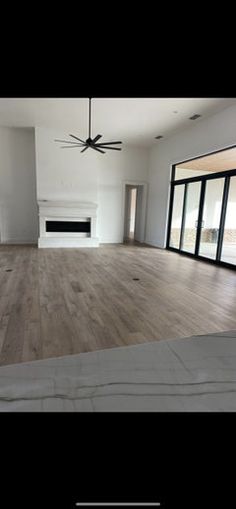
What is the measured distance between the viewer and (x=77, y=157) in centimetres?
852

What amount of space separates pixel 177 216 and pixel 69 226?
3436mm

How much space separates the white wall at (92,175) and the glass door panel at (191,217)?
2802mm

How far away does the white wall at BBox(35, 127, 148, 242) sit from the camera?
8.17 m

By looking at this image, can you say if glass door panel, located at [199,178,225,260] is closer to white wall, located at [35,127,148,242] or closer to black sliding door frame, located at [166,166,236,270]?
black sliding door frame, located at [166,166,236,270]

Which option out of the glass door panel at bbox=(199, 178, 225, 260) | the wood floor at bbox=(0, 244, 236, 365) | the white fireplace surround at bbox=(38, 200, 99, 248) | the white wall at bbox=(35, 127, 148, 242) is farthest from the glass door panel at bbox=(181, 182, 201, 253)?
the white fireplace surround at bbox=(38, 200, 99, 248)

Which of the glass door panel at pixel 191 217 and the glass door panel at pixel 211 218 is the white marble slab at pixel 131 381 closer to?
the glass door panel at pixel 211 218

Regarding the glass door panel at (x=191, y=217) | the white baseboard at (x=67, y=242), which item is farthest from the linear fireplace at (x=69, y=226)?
the glass door panel at (x=191, y=217)

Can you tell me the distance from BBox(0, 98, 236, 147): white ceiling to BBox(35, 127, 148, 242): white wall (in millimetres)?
642

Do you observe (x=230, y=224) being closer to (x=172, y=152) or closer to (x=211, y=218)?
(x=211, y=218)

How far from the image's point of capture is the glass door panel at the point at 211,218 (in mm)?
6379

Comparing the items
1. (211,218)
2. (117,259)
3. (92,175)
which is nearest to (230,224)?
(211,218)
